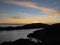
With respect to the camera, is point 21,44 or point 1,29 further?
point 1,29

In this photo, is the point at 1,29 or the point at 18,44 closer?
the point at 18,44

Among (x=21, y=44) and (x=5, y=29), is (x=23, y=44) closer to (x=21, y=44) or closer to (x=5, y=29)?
(x=21, y=44)

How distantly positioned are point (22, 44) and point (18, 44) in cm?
115

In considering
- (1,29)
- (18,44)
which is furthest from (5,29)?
(18,44)

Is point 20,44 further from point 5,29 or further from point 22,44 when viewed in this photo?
point 5,29

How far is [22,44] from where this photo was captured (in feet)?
88.8

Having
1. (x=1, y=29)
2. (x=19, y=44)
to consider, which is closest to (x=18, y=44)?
(x=19, y=44)

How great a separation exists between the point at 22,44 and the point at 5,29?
497 ft

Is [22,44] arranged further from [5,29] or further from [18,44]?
[5,29]

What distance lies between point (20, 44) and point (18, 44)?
72 centimetres

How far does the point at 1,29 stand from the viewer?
17000cm

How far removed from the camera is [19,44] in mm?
27250

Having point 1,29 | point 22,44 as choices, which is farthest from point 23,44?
point 1,29

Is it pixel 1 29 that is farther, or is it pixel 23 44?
pixel 1 29
